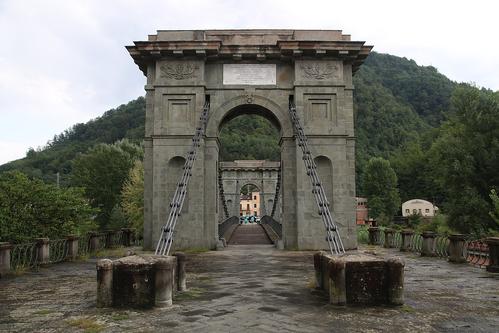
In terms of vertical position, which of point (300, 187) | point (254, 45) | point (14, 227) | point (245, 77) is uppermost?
point (254, 45)

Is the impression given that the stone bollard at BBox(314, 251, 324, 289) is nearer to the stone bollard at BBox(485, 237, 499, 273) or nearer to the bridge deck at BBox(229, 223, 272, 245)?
the stone bollard at BBox(485, 237, 499, 273)

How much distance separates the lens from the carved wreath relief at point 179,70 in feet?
48.8

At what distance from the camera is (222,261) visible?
11.3 metres

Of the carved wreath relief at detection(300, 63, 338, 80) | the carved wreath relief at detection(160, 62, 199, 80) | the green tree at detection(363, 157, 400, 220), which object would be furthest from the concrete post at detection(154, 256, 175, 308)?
the green tree at detection(363, 157, 400, 220)

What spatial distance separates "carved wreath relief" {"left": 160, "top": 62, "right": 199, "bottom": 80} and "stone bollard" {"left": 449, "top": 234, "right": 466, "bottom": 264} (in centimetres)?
894

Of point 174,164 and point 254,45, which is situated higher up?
point 254,45

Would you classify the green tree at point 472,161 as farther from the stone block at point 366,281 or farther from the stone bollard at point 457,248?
the stone block at point 366,281

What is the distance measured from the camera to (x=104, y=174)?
4234 centimetres

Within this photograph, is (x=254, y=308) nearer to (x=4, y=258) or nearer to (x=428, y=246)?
(x=4, y=258)

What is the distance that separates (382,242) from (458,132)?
610 inches

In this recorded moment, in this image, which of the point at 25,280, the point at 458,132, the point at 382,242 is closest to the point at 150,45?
the point at 25,280

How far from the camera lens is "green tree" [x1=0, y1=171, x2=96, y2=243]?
1156cm

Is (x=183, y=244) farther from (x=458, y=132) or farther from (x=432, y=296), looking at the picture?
(x=458, y=132)

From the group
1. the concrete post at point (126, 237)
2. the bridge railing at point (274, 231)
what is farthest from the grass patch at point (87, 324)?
the bridge railing at point (274, 231)
